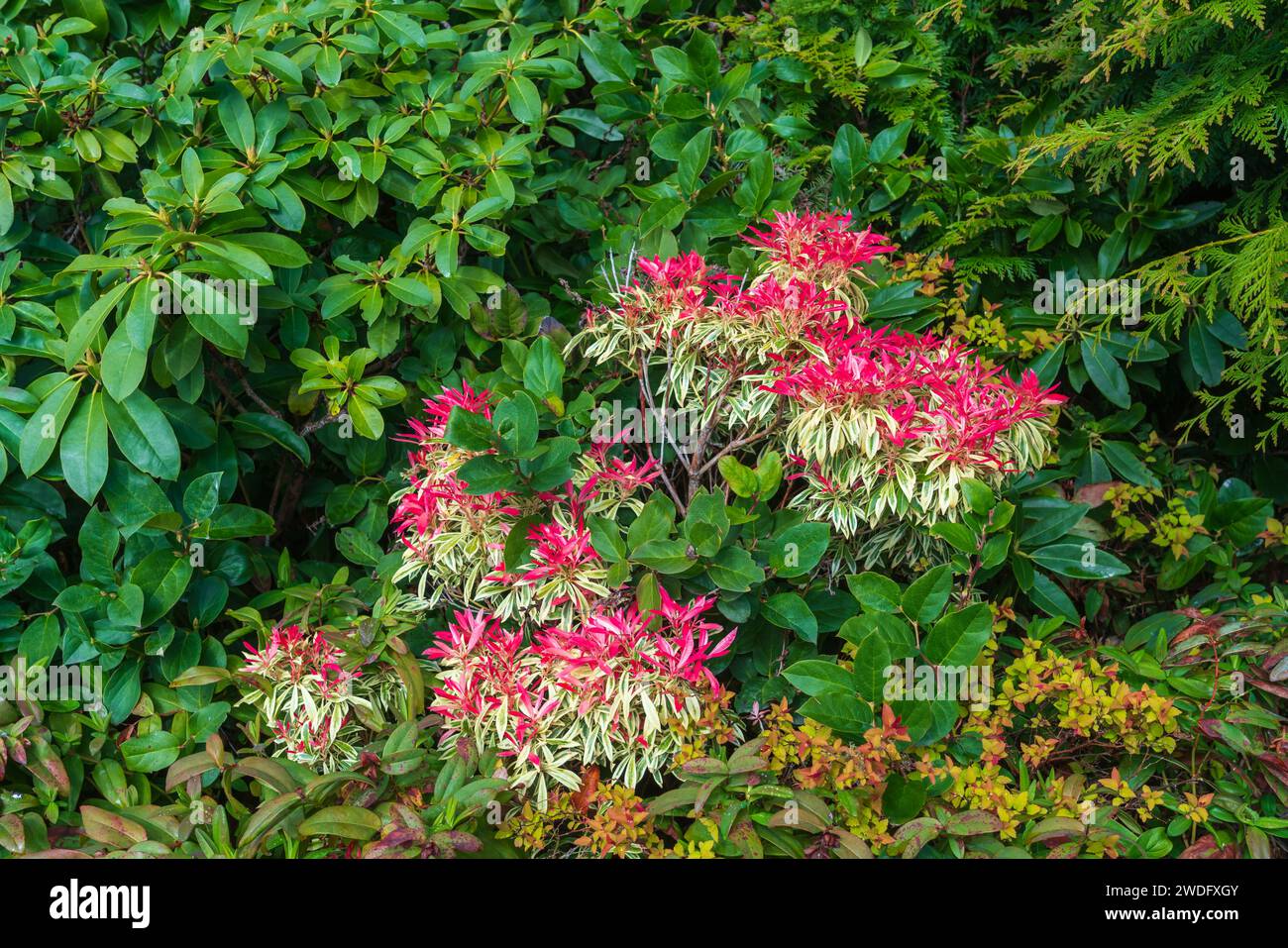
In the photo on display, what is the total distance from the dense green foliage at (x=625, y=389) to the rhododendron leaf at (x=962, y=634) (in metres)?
0.01

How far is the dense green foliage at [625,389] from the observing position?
2049 millimetres

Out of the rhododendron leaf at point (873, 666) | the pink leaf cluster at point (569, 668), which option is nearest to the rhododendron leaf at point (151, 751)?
the pink leaf cluster at point (569, 668)

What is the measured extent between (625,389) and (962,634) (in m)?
1.12

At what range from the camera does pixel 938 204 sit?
9.87 feet

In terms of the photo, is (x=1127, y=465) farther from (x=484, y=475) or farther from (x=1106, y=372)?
(x=484, y=475)

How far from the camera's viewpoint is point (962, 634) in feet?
6.71

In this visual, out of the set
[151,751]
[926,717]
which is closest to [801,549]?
[926,717]

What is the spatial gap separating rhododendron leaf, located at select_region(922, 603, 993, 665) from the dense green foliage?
11mm

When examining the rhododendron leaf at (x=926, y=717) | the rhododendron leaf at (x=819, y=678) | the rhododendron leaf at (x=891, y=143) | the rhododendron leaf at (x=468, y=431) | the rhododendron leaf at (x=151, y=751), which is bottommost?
the rhododendron leaf at (x=151, y=751)

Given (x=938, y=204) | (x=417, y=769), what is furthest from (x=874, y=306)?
(x=417, y=769)

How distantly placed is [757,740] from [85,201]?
2.30 metres

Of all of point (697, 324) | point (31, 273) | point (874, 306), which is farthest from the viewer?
point (874, 306)

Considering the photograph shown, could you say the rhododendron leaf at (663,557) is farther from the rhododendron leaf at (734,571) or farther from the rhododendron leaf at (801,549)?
the rhododendron leaf at (801,549)

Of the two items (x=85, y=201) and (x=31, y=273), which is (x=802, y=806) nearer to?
(x=31, y=273)
